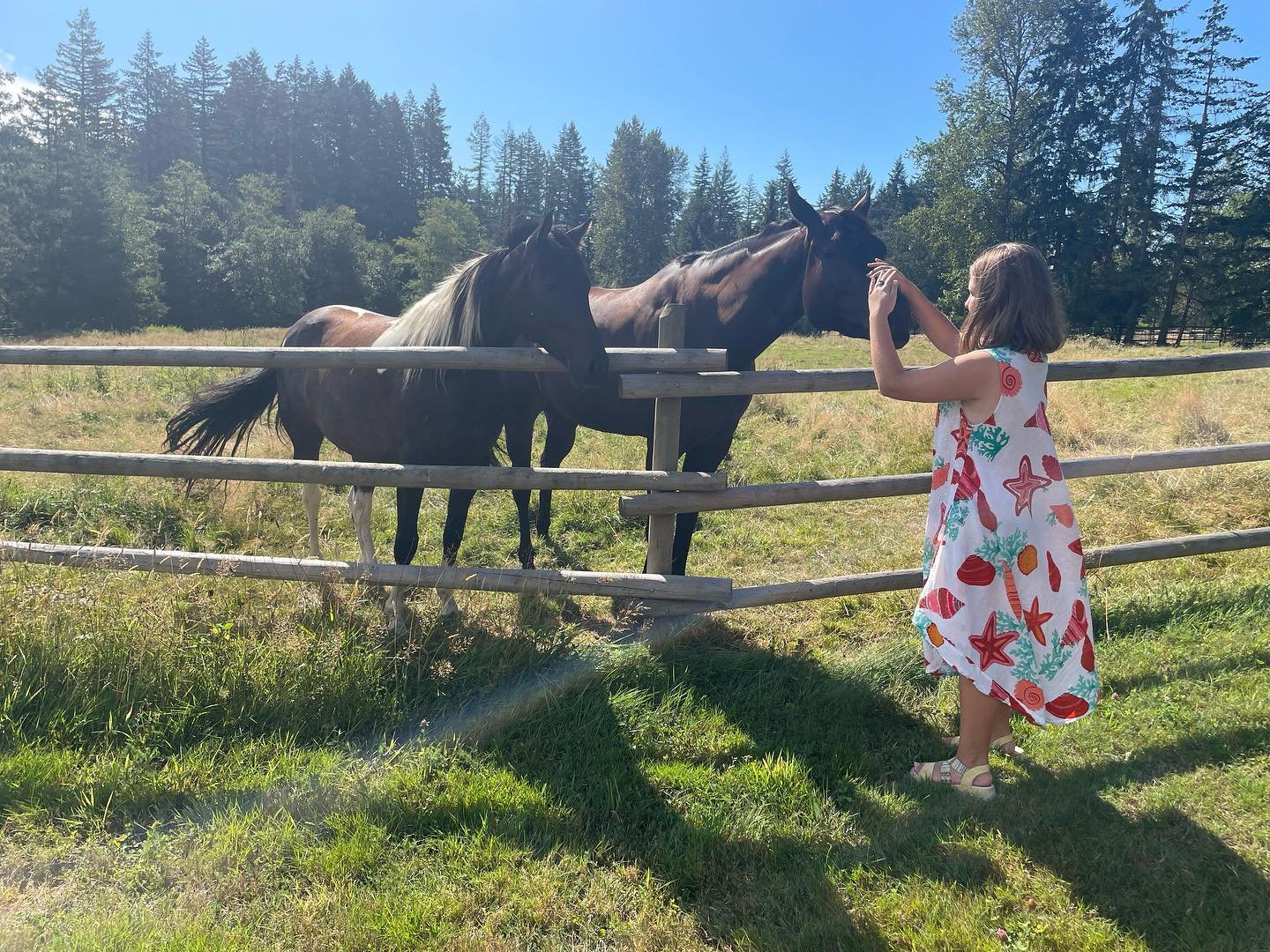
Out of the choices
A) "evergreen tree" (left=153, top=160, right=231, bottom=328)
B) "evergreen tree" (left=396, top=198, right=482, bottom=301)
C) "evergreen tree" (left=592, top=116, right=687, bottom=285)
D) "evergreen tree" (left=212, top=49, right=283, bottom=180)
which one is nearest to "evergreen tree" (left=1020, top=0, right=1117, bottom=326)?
"evergreen tree" (left=592, top=116, right=687, bottom=285)

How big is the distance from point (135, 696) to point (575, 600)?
7.58 ft

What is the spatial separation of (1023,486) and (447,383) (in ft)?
9.26

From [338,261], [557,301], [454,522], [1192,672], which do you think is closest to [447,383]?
[557,301]

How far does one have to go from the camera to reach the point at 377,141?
60125 mm

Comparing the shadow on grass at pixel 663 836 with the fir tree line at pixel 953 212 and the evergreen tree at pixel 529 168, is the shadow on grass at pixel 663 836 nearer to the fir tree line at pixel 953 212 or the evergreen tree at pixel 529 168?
the fir tree line at pixel 953 212

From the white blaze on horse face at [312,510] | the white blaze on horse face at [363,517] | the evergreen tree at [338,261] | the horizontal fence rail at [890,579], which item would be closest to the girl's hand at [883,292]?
the horizontal fence rail at [890,579]

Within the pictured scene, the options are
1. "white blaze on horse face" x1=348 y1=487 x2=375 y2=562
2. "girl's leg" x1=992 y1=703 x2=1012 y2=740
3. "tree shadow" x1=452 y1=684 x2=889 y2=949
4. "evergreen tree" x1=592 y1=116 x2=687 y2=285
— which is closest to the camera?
"tree shadow" x1=452 y1=684 x2=889 y2=949

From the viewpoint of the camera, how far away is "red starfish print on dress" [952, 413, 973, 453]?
2471mm

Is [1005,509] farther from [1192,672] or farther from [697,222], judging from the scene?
[697,222]

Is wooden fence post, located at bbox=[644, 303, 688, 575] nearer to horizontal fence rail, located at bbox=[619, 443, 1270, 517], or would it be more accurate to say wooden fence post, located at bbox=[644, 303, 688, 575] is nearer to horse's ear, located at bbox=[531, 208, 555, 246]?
horizontal fence rail, located at bbox=[619, 443, 1270, 517]

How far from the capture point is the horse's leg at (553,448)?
Answer: 5.61m

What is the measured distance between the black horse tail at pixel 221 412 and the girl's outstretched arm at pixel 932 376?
429 cm

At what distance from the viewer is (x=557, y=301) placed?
3424 millimetres

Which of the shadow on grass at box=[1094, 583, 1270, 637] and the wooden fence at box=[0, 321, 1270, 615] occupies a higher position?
the wooden fence at box=[0, 321, 1270, 615]
